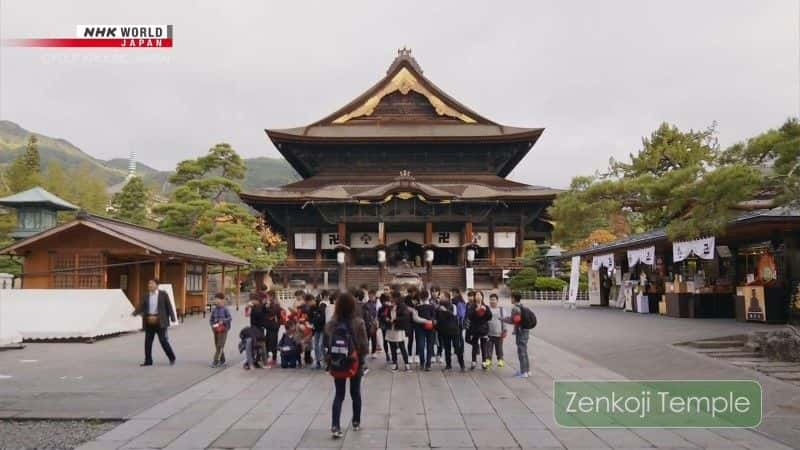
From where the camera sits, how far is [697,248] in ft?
A: 57.0

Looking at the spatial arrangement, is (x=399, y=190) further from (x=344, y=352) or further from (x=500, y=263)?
(x=344, y=352)

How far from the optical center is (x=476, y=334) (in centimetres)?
998

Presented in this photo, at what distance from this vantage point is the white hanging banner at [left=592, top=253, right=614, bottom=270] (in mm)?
24250

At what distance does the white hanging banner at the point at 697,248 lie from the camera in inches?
658

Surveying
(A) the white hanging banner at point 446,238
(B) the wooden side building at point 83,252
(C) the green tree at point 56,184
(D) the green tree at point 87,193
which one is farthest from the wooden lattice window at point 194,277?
(C) the green tree at point 56,184

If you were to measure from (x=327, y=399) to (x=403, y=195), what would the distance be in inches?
1096

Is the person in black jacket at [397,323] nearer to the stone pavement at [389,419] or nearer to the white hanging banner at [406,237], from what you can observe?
the stone pavement at [389,419]

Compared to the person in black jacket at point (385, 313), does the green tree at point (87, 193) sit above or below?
above

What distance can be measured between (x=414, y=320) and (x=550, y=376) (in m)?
2.45

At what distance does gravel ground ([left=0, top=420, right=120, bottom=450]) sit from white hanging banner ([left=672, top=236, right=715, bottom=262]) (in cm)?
1619

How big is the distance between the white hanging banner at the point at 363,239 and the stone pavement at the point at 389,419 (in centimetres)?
2875

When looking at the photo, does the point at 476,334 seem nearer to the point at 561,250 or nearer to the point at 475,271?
the point at 475,271

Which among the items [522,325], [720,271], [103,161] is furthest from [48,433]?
[103,161]
